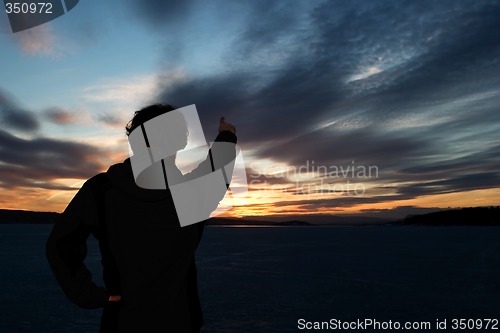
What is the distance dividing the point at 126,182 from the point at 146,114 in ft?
1.51

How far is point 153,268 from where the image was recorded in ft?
7.48

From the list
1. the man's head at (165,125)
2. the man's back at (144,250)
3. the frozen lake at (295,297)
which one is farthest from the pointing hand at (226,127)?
the frozen lake at (295,297)

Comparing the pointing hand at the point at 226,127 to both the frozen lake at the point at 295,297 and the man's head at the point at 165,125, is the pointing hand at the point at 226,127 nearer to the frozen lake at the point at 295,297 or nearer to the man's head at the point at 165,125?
the man's head at the point at 165,125

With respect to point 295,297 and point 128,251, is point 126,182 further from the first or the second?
point 295,297

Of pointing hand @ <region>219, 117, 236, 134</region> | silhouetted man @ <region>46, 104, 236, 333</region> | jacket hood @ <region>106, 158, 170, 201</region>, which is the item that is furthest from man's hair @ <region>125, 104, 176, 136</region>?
pointing hand @ <region>219, 117, 236, 134</region>

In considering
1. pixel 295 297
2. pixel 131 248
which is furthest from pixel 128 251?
pixel 295 297

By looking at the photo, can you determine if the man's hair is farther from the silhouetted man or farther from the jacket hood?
the jacket hood

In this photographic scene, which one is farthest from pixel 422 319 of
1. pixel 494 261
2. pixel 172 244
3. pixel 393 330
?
pixel 494 261

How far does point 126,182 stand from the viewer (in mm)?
2186

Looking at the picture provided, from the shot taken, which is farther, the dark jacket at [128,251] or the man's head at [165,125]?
the man's head at [165,125]

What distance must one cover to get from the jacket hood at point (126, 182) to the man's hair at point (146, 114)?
26 centimetres

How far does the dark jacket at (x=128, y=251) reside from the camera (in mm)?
2145

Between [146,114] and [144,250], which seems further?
[146,114]

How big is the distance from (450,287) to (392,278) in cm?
763
